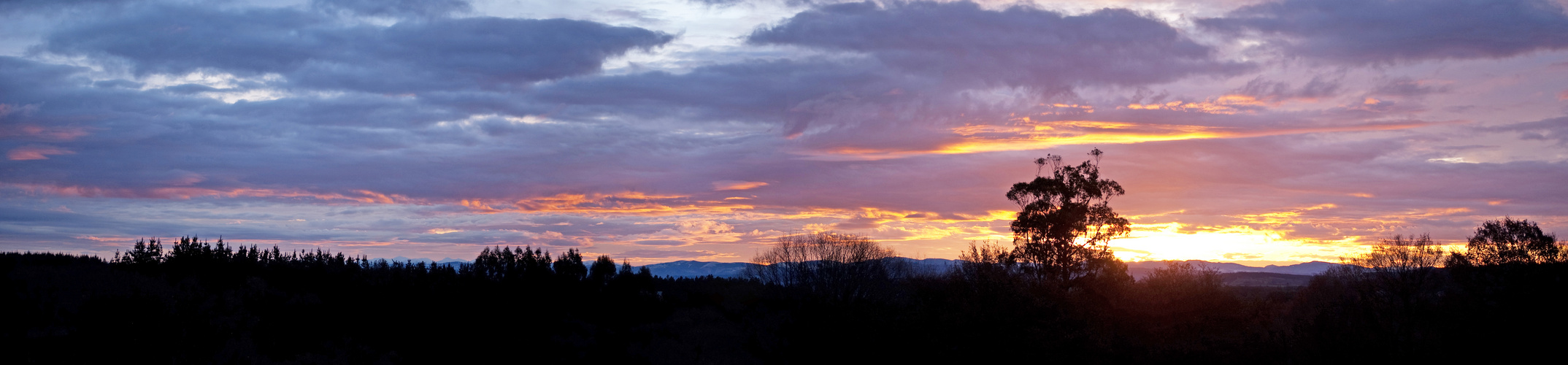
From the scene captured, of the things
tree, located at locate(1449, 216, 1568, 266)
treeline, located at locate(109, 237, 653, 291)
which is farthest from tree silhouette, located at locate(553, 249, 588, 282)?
tree, located at locate(1449, 216, 1568, 266)

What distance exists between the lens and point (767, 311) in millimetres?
54594

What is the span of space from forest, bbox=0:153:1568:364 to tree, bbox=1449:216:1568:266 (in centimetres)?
13

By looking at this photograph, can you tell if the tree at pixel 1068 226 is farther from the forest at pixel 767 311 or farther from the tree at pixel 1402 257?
the tree at pixel 1402 257

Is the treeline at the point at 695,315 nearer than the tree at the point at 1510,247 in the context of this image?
Yes

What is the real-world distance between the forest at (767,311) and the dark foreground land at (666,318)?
12 centimetres

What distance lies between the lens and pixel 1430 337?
49.0m

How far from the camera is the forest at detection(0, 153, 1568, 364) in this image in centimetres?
2895

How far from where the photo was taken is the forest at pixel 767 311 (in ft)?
95.0

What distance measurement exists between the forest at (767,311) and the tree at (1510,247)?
5.2 inches

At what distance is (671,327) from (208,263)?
23096mm

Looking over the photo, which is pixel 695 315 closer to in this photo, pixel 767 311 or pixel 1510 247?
pixel 767 311

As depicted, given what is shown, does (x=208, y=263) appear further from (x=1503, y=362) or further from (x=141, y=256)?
(x=1503, y=362)

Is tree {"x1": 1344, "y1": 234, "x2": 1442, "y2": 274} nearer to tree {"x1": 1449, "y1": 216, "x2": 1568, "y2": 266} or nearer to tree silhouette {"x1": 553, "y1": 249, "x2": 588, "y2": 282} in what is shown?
tree {"x1": 1449, "y1": 216, "x2": 1568, "y2": 266}

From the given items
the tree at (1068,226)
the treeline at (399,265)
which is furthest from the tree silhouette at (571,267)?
the tree at (1068,226)
